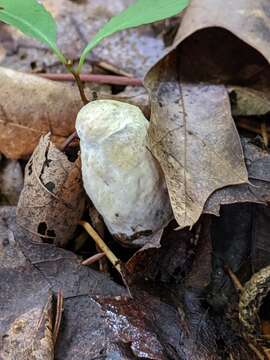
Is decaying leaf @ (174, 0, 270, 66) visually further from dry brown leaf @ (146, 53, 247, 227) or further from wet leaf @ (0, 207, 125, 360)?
wet leaf @ (0, 207, 125, 360)

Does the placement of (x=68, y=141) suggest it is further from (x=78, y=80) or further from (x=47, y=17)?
(x=47, y=17)

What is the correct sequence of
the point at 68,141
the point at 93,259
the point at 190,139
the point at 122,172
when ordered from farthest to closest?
1. the point at 68,141
2. the point at 93,259
3. the point at 190,139
4. the point at 122,172

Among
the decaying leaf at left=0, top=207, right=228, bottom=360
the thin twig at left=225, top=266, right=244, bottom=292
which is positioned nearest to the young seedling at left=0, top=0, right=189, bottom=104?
the decaying leaf at left=0, top=207, right=228, bottom=360

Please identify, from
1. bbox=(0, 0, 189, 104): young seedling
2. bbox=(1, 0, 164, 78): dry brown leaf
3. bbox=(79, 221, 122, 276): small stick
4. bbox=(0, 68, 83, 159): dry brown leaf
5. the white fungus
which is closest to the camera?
the white fungus

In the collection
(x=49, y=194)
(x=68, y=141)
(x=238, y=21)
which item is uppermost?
(x=238, y=21)

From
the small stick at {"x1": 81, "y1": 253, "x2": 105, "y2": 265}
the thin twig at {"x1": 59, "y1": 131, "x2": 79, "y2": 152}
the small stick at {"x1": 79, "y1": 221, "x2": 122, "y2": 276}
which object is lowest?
the small stick at {"x1": 81, "y1": 253, "x2": 105, "y2": 265}

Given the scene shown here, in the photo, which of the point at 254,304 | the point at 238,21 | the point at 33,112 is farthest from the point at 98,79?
the point at 254,304
